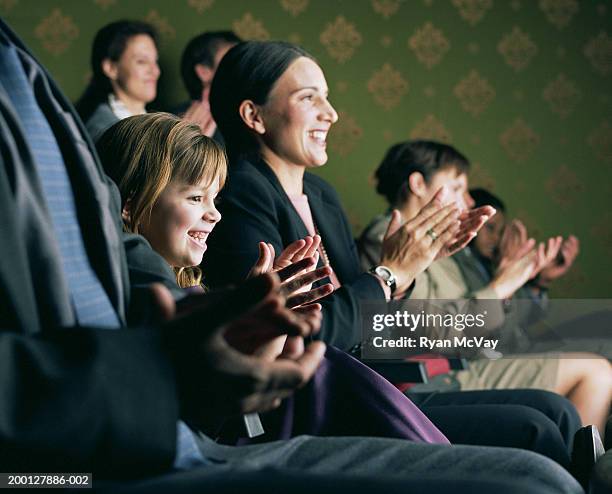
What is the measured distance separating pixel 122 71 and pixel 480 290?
5.63ft

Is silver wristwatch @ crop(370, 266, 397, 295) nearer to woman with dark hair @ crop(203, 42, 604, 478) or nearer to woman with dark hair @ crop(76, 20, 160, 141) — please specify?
woman with dark hair @ crop(203, 42, 604, 478)

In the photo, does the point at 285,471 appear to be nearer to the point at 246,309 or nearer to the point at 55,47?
the point at 246,309

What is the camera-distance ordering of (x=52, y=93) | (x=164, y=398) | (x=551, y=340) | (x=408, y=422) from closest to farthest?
(x=164, y=398)
(x=52, y=93)
(x=408, y=422)
(x=551, y=340)

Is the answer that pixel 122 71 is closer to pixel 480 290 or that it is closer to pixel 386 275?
pixel 480 290

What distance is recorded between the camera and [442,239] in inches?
86.8

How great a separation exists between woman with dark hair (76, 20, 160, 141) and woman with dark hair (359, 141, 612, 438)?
42.9 inches

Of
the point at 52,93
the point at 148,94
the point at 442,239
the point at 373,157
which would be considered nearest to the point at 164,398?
the point at 52,93

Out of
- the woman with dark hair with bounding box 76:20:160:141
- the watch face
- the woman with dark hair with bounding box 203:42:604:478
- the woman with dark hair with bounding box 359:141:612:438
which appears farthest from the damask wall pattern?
the watch face

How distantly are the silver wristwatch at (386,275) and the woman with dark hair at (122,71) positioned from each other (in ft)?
6.22

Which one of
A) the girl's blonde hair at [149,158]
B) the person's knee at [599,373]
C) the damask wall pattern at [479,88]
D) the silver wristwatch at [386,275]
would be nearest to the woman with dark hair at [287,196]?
the silver wristwatch at [386,275]

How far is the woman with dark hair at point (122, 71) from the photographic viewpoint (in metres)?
3.84

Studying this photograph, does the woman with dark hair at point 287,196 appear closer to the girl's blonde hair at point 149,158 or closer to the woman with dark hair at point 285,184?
the woman with dark hair at point 285,184

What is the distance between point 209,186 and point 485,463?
831 millimetres

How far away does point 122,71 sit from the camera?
12.7ft
